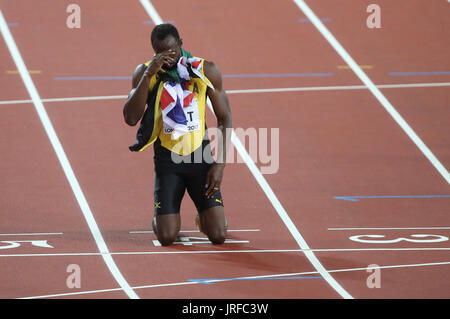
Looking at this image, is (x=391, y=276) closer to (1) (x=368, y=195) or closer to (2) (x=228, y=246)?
(2) (x=228, y=246)

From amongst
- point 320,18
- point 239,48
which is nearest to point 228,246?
point 239,48

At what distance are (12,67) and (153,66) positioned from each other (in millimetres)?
5573

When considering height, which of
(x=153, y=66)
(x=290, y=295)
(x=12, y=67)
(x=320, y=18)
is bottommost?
(x=290, y=295)

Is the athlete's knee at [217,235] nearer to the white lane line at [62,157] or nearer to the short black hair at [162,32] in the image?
the white lane line at [62,157]

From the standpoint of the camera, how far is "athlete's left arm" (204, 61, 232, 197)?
7680mm

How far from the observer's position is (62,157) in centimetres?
1026

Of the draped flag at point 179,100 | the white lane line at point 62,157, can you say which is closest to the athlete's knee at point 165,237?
the white lane line at point 62,157

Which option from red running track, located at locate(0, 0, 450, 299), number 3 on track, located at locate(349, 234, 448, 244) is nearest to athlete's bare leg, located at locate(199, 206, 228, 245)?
red running track, located at locate(0, 0, 450, 299)

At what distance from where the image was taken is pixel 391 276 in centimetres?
686

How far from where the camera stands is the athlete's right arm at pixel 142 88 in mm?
7406

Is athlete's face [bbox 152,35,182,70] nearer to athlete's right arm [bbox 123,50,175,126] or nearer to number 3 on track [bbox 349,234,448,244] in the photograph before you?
athlete's right arm [bbox 123,50,175,126]

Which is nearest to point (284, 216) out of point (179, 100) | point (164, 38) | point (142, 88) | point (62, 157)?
point (179, 100)

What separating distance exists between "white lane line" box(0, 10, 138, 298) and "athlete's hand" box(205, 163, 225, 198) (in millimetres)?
921

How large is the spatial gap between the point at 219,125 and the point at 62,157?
9.73ft
